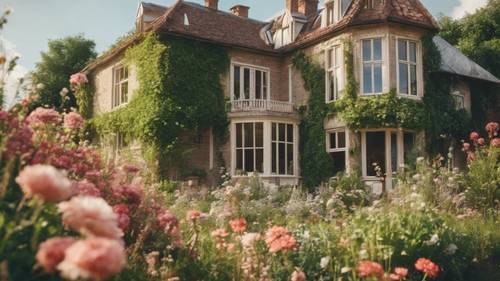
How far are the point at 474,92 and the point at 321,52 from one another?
777 centimetres

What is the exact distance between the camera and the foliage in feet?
59.3

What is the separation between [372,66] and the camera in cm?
1753

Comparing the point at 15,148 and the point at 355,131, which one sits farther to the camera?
the point at 355,131

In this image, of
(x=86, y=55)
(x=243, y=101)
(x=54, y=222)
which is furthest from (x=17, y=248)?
(x=86, y=55)

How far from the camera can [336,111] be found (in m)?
17.8

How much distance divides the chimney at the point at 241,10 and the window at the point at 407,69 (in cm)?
939

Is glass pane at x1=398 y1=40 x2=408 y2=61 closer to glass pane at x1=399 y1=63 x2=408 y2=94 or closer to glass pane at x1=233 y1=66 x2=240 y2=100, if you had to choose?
glass pane at x1=399 y1=63 x2=408 y2=94

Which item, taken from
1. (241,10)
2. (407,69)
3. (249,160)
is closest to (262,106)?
(249,160)

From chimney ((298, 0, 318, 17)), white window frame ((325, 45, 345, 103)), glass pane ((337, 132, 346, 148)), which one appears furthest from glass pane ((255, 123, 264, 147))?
chimney ((298, 0, 318, 17))

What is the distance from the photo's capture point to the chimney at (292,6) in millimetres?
21594

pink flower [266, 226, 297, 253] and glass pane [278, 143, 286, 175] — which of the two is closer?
pink flower [266, 226, 297, 253]

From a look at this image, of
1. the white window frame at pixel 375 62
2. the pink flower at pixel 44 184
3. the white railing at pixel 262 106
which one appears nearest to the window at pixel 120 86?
the white railing at pixel 262 106

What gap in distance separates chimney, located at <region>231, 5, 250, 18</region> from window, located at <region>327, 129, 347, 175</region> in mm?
9331

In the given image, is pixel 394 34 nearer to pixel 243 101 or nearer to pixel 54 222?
pixel 243 101
